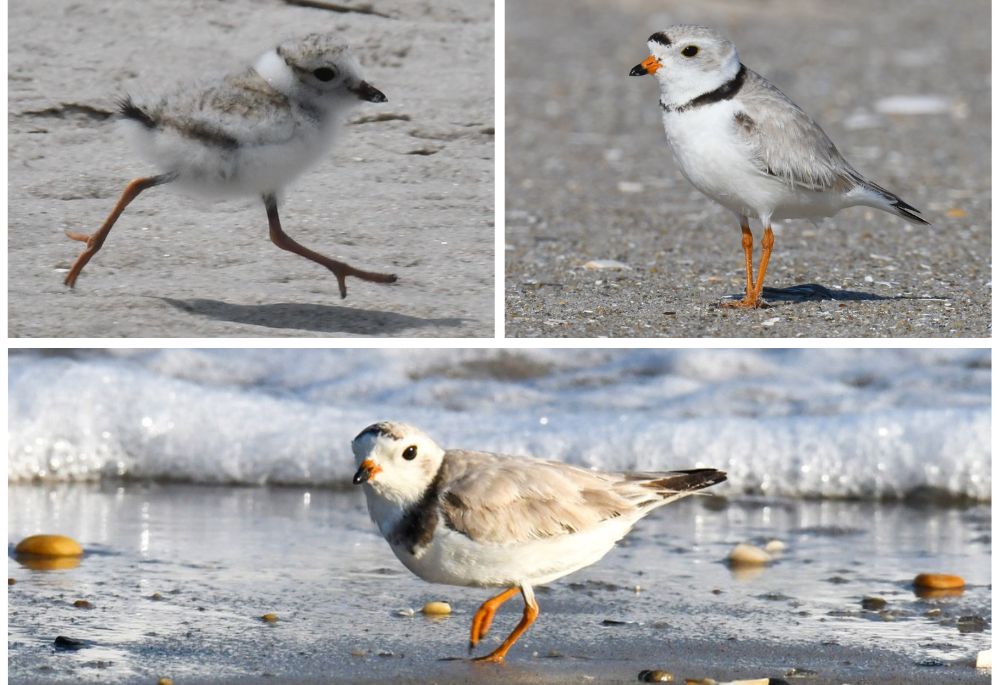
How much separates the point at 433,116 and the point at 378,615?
4.85ft

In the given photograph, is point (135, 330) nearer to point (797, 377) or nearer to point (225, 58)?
point (225, 58)

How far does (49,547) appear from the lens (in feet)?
15.5

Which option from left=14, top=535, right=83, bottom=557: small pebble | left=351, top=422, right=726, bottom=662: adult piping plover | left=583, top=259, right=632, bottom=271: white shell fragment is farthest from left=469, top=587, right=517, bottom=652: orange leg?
left=583, top=259, right=632, bottom=271: white shell fragment

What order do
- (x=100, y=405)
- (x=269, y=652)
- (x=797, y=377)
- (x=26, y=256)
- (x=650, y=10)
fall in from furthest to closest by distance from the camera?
(x=650, y=10) → (x=797, y=377) → (x=100, y=405) → (x=26, y=256) → (x=269, y=652)

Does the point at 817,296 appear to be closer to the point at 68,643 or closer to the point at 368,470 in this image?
the point at 368,470

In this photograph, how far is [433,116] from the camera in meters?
4.39

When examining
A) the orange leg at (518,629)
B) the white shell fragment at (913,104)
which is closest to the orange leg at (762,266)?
the orange leg at (518,629)

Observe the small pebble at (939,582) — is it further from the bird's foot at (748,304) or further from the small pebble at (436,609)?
the small pebble at (436,609)

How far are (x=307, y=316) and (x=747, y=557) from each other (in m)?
1.69

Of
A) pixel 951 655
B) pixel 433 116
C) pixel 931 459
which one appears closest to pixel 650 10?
pixel 931 459

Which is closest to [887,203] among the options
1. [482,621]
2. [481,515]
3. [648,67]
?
[648,67]

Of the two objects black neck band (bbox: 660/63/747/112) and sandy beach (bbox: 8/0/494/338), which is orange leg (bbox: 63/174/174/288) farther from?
black neck band (bbox: 660/63/747/112)

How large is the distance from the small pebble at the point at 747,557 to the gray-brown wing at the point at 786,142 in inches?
49.9

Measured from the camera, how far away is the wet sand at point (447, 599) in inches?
151
